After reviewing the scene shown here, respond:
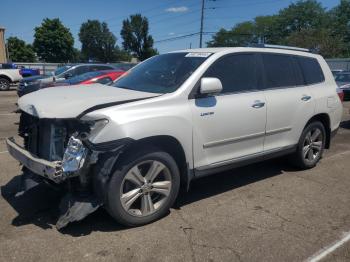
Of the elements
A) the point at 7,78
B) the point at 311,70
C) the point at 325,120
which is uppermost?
the point at 311,70

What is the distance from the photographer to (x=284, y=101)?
5180mm

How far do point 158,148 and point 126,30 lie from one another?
9105 centimetres

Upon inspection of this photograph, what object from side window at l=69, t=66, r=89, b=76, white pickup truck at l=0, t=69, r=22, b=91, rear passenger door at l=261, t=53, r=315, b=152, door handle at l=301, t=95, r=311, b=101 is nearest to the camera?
rear passenger door at l=261, t=53, r=315, b=152

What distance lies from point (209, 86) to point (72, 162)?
165 centimetres

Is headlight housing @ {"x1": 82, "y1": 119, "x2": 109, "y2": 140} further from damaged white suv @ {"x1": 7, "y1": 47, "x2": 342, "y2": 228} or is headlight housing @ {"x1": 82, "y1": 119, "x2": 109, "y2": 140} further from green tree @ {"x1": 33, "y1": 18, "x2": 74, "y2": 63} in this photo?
green tree @ {"x1": 33, "y1": 18, "x2": 74, "y2": 63}

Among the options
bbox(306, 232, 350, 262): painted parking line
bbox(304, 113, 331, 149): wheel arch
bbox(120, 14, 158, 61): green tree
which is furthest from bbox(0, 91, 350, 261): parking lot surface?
bbox(120, 14, 158, 61): green tree

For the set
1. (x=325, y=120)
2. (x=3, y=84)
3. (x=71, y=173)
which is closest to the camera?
(x=71, y=173)

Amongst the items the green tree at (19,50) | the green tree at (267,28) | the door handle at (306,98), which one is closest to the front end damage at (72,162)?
the door handle at (306,98)

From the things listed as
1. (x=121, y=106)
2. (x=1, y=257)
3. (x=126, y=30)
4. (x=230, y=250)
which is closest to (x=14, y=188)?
(x=1, y=257)

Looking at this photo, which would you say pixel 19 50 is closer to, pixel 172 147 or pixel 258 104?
pixel 258 104

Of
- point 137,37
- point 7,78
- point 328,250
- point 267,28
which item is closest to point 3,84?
point 7,78

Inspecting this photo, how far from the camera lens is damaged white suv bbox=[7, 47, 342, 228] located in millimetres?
3533

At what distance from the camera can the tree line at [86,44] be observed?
73500 millimetres

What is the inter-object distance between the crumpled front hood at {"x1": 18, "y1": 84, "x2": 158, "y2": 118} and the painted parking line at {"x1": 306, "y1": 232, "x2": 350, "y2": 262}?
2.21 metres
